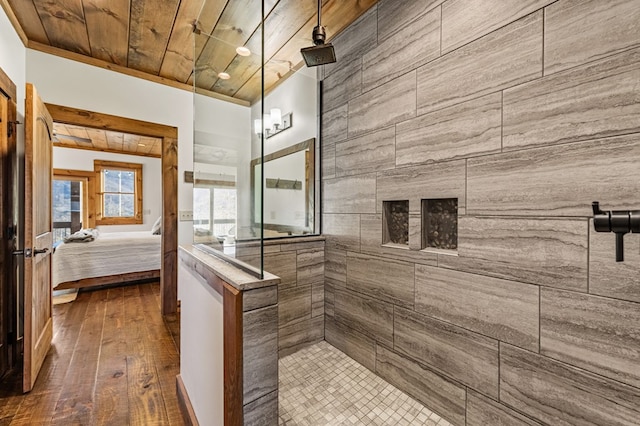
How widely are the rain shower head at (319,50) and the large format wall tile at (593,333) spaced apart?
155cm

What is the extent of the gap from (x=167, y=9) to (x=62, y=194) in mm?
6303

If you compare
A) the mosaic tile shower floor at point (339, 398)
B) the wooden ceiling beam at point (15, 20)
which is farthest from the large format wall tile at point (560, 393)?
the wooden ceiling beam at point (15, 20)

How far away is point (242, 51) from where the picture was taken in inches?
59.7

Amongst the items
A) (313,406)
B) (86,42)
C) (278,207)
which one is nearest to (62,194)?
(86,42)

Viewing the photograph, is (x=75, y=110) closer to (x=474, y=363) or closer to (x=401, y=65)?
(x=401, y=65)

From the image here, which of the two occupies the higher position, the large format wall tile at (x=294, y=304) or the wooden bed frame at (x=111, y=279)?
the large format wall tile at (x=294, y=304)

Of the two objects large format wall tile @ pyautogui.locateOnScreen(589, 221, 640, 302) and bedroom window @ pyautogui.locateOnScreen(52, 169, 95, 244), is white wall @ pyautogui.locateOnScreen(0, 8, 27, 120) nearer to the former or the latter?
large format wall tile @ pyautogui.locateOnScreen(589, 221, 640, 302)

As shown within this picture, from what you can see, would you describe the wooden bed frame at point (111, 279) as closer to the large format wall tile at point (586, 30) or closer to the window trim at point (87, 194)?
the window trim at point (87, 194)

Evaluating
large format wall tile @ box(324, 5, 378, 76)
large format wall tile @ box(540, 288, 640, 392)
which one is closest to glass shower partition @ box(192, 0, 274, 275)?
large format wall tile @ box(324, 5, 378, 76)

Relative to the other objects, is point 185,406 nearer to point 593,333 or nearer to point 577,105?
point 593,333

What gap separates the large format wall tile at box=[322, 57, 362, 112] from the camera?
1.96 metres

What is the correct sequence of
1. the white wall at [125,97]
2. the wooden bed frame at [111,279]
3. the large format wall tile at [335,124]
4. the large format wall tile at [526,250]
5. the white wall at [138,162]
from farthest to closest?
the white wall at [138,162] < the wooden bed frame at [111,279] < the white wall at [125,97] < the large format wall tile at [335,124] < the large format wall tile at [526,250]

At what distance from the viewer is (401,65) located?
1.64 m

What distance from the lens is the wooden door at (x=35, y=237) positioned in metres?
1.81
